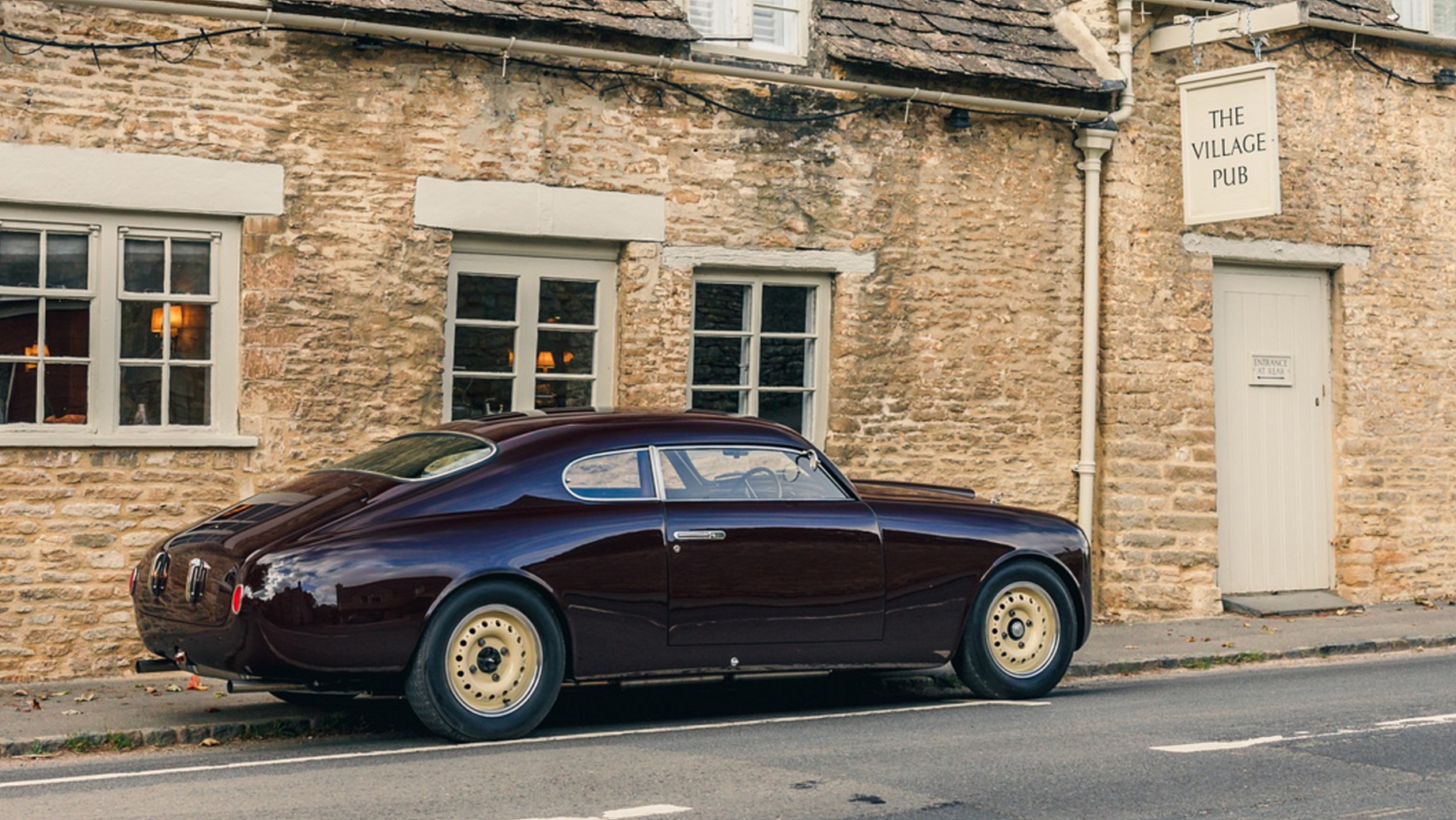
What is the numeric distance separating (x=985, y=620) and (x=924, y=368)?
13.9 feet

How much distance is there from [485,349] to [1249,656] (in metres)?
5.69

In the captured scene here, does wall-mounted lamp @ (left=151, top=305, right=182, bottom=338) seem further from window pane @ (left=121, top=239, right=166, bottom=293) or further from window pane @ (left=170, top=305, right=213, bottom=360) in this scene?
window pane @ (left=121, top=239, right=166, bottom=293)

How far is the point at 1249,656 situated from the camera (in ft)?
40.9

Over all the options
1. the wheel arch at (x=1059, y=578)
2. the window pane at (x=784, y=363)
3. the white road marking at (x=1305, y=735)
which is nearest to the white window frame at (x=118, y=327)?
the window pane at (x=784, y=363)

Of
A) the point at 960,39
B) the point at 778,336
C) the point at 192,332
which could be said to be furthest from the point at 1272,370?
the point at 192,332

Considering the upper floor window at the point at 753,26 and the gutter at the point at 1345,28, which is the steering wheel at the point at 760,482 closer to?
Answer: the upper floor window at the point at 753,26

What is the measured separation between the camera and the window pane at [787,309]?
13562mm

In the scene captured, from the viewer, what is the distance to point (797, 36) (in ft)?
45.0

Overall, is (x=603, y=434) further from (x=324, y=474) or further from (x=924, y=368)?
(x=924, y=368)

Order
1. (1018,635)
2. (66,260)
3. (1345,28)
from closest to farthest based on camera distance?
(1018,635)
(66,260)
(1345,28)

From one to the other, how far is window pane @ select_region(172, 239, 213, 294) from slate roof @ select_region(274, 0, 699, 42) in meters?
1.60

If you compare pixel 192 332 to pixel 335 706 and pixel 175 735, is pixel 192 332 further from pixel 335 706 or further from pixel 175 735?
pixel 175 735

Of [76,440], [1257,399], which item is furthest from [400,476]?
[1257,399]

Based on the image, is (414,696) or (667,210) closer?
(414,696)
